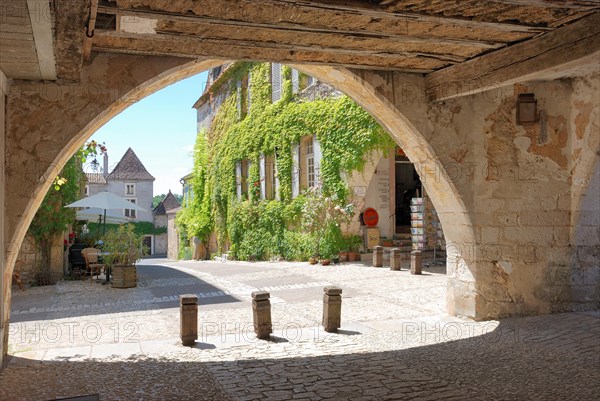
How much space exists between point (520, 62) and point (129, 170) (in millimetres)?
38404

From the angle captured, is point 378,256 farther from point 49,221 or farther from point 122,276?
point 49,221

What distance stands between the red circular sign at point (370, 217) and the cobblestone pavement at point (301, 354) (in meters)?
5.36

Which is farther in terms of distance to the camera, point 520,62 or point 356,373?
point 520,62

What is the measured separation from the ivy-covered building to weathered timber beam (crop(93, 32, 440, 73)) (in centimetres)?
792

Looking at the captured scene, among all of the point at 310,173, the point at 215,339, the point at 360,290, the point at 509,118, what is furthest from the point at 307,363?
the point at 310,173

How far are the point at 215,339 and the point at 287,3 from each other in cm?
358

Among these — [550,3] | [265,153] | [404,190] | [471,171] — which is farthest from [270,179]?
[550,3]

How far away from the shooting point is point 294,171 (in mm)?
15633

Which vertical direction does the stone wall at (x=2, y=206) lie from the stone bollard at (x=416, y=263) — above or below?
above

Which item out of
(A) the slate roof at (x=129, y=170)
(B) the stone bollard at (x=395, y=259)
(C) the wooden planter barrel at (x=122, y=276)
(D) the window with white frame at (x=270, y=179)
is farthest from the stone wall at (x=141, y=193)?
(B) the stone bollard at (x=395, y=259)

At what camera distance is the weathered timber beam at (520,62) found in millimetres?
4109

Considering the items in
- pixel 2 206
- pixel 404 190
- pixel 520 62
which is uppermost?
pixel 520 62

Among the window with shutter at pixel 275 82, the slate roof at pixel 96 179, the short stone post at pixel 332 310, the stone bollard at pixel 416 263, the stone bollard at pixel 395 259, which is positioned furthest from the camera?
the slate roof at pixel 96 179

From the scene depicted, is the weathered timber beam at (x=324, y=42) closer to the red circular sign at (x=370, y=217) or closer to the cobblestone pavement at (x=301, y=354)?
the cobblestone pavement at (x=301, y=354)
